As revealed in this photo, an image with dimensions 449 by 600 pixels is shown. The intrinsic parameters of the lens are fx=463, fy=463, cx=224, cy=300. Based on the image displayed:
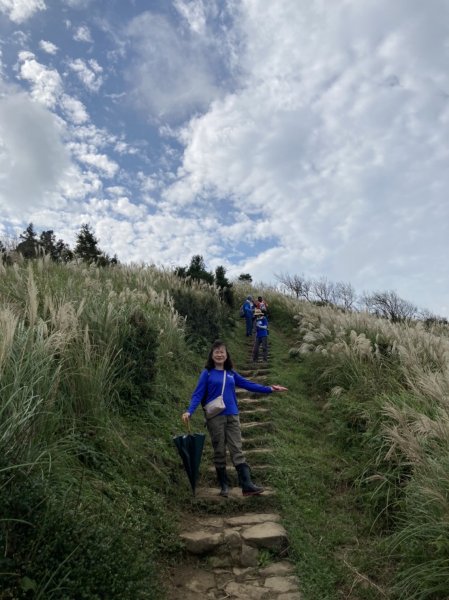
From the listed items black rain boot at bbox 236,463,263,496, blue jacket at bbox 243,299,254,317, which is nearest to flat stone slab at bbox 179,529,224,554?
black rain boot at bbox 236,463,263,496

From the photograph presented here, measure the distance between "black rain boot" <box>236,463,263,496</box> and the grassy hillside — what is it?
10.7 inches

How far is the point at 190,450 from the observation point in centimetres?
448

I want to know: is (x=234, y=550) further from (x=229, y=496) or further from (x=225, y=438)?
(x=225, y=438)

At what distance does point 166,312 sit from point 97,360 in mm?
3945

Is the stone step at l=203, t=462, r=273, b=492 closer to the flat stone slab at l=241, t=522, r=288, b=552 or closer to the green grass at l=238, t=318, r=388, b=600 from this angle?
the green grass at l=238, t=318, r=388, b=600

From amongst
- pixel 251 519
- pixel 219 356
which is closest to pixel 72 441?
pixel 251 519

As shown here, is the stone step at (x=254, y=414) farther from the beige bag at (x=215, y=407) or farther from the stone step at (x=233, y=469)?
the beige bag at (x=215, y=407)

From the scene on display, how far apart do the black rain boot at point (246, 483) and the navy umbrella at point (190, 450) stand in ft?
1.70

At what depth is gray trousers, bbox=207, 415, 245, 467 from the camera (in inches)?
193

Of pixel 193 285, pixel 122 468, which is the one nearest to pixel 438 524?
pixel 122 468

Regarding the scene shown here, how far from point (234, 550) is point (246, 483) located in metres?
0.90

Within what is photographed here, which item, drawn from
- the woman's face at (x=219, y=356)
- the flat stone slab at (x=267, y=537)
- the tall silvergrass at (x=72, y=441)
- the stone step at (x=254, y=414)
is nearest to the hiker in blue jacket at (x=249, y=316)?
the stone step at (x=254, y=414)

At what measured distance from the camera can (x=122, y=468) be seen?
4.00 m

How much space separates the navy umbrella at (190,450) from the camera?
4.43 meters
